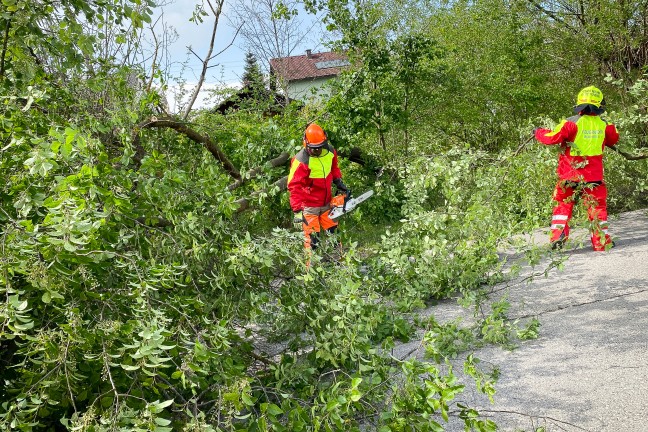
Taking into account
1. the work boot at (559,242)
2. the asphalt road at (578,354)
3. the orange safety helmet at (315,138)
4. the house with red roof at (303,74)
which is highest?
the house with red roof at (303,74)

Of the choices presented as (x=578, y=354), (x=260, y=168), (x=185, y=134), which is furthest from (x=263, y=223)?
(x=578, y=354)

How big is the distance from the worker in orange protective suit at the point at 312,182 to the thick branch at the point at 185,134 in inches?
23.8

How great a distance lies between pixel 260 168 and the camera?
21.1 ft

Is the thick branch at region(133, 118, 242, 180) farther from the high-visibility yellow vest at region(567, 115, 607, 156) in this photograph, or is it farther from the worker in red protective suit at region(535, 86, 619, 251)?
the high-visibility yellow vest at region(567, 115, 607, 156)

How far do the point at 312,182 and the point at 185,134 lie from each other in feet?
4.85

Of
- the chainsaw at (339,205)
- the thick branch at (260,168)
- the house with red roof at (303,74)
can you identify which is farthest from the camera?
the house with red roof at (303,74)

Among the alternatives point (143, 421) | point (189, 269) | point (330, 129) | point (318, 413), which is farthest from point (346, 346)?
point (330, 129)

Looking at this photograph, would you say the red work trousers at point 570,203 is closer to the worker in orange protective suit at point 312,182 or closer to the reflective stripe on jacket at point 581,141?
the reflective stripe on jacket at point 581,141

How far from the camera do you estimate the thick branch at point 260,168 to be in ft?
18.8

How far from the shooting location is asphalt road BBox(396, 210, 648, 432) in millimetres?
2959

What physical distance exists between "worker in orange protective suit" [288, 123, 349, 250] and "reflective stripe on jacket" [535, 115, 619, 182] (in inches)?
85.2

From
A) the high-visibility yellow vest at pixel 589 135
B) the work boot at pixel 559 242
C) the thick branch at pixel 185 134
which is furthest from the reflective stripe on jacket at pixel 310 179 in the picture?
the high-visibility yellow vest at pixel 589 135

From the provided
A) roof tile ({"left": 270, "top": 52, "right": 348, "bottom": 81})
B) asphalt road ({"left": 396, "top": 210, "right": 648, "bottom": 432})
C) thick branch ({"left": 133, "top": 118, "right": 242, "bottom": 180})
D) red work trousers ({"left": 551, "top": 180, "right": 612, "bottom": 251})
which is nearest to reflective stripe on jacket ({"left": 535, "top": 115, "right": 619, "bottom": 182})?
red work trousers ({"left": 551, "top": 180, "right": 612, "bottom": 251})

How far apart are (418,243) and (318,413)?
8.27ft
